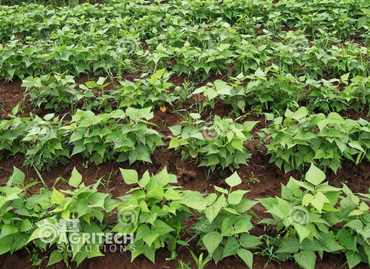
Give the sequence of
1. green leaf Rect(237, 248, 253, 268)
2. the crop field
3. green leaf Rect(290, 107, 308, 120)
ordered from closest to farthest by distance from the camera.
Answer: green leaf Rect(237, 248, 253, 268) < the crop field < green leaf Rect(290, 107, 308, 120)

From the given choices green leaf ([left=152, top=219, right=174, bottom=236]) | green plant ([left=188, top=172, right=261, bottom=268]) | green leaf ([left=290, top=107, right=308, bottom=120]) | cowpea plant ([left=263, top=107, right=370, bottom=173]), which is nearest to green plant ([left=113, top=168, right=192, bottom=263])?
green leaf ([left=152, top=219, right=174, bottom=236])

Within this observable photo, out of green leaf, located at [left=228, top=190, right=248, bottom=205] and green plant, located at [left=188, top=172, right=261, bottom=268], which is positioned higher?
green leaf, located at [left=228, top=190, right=248, bottom=205]

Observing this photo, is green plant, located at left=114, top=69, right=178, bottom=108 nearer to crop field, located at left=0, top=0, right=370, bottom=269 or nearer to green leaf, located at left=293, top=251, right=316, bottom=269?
crop field, located at left=0, top=0, right=370, bottom=269

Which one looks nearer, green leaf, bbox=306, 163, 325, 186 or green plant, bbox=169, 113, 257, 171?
green leaf, bbox=306, 163, 325, 186

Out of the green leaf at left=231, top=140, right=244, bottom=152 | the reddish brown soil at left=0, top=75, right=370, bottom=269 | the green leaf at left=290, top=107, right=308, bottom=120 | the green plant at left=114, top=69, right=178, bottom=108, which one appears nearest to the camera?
the reddish brown soil at left=0, top=75, right=370, bottom=269

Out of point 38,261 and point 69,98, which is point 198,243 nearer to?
point 38,261

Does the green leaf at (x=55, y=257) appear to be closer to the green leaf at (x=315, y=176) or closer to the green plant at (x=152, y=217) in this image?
the green plant at (x=152, y=217)

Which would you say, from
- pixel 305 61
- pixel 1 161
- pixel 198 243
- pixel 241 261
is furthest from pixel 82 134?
pixel 305 61

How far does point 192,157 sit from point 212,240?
3.44ft

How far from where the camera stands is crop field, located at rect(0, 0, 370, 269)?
6.97 ft

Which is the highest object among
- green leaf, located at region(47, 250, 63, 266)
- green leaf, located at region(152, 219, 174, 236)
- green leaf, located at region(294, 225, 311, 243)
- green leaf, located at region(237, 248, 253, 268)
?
green leaf, located at region(294, 225, 311, 243)

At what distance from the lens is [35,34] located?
18.2 ft

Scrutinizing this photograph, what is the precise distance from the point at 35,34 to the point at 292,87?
15.7 ft

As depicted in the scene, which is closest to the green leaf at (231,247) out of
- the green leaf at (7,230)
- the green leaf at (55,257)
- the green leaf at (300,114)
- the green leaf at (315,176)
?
the green leaf at (315,176)
